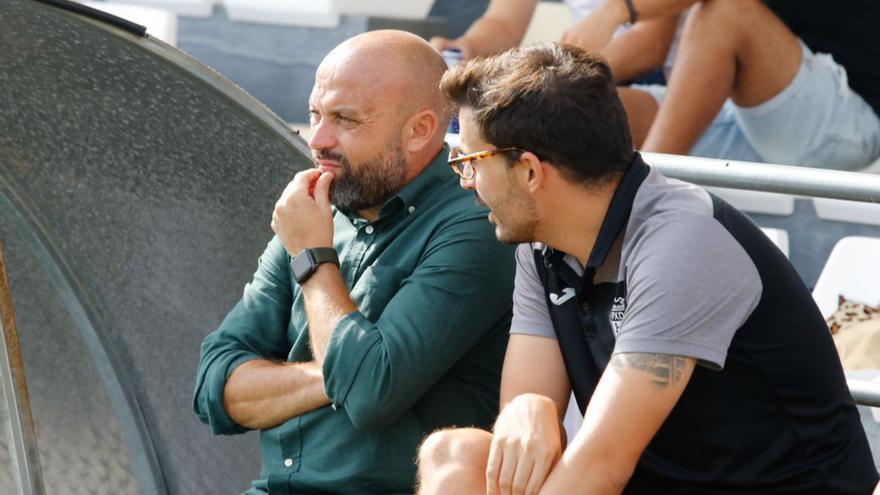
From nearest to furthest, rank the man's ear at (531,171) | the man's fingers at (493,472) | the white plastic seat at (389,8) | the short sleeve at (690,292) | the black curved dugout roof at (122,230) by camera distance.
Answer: the short sleeve at (690,292) → the man's fingers at (493,472) → the man's ear at (531,171) → the black curved dugout roof at (122,230) → the white plastic seat at (389,8)

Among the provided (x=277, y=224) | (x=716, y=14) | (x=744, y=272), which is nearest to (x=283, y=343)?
(x=277, y=224)

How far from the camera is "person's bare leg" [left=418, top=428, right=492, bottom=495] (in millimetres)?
2361

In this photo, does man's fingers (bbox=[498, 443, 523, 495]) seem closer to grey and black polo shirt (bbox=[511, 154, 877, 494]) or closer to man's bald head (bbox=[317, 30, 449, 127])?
grey and black polo shirt (bbox=[511, 154, 877, 494])

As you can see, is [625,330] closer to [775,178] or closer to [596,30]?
[775,178]

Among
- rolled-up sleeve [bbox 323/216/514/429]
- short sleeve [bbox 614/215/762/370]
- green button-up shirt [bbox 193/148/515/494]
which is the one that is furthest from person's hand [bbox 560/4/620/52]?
short sleeve [bbox 614/215/762/370]

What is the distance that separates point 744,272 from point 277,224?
1.01m

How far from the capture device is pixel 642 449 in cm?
228

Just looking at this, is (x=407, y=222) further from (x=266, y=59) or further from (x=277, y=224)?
(x=266, y=59)

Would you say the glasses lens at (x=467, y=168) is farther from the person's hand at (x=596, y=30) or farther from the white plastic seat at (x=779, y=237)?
the person's hand at (x=596, y=30)

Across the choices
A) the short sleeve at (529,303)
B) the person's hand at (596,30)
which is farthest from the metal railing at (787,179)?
the person's hand at (596,30)

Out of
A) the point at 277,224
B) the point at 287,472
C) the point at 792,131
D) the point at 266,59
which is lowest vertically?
the point at 792,131

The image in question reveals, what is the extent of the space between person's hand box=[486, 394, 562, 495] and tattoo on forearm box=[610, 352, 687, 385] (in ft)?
0.68

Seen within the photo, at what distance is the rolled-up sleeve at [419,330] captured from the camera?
261cm

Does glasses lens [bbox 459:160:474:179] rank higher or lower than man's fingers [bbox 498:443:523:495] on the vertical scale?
higher
